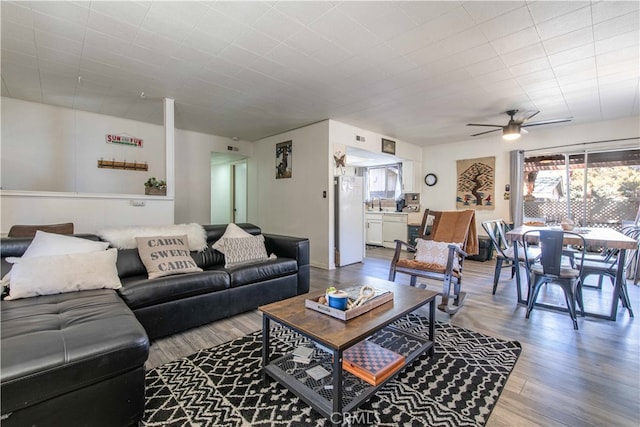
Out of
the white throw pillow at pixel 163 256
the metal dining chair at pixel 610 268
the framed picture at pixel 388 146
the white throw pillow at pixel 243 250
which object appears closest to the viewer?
the white throw pillow at pixel 163 256

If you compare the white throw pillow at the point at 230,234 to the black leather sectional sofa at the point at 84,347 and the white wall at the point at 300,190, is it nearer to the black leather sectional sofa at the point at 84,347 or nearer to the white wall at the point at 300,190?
the black leather sectional sofa at the point at 84,347

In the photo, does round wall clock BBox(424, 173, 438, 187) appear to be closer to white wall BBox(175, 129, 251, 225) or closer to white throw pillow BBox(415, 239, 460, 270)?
white throw pillow BBox(415, 239, 460, 270)

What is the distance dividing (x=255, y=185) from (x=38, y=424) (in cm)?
532

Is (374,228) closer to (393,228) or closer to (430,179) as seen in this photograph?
(393,228)

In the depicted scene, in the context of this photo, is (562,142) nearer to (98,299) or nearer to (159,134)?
(98,299)

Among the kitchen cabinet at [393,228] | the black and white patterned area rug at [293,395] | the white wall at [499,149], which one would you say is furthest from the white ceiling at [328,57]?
the kitchen cabinet at [393,228]

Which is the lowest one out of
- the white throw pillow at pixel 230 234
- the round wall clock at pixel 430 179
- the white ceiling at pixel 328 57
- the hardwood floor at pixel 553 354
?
the hardwood floor at pixel 553 354

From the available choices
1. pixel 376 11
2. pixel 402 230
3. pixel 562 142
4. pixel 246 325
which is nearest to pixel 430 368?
pixel 246 325

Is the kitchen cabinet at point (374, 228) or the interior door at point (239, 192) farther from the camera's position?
the kitchen cabinet at point (374, 228)

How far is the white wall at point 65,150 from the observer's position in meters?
3.94

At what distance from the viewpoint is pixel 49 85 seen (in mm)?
3455

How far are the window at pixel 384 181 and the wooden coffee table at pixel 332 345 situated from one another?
599 cm

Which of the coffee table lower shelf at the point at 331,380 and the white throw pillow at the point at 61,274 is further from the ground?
the white throw pillow at the point at 61,274

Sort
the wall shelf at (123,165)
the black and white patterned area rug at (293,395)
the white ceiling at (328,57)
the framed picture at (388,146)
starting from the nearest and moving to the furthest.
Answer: the black and white patterned area rug at (293,395)
the white ceiling at (328,57)
the wall shelf at (123,165)
the framed picture at (388,146)
